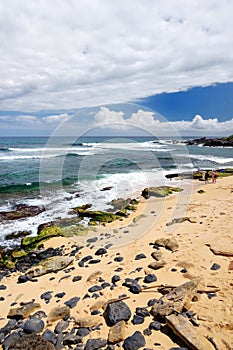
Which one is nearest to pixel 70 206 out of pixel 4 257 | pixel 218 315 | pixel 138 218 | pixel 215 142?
pixel 138 218

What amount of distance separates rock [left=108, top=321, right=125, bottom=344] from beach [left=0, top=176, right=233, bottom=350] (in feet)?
0.11

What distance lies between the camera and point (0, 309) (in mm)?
4719

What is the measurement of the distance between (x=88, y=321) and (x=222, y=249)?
3602 mm

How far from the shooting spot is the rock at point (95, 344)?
137 inches

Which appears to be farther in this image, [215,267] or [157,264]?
[157,264]

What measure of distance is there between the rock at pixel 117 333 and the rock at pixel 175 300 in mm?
578

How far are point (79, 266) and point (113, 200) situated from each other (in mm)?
6719

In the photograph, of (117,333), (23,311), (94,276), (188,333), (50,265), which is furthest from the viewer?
(50,265)

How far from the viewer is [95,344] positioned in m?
3.54

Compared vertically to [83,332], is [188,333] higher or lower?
higher

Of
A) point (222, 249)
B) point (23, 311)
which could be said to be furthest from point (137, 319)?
point (222, 249)

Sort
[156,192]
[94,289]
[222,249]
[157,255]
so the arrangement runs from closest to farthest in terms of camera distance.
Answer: [94,289] < [222,249] < [157,255] < [156,192]

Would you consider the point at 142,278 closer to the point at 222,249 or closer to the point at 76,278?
the point at 76,278

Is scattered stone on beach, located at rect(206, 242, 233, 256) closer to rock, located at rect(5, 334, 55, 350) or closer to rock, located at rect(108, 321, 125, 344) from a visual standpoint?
rock, located at rect(108, 321, 125, 344)
